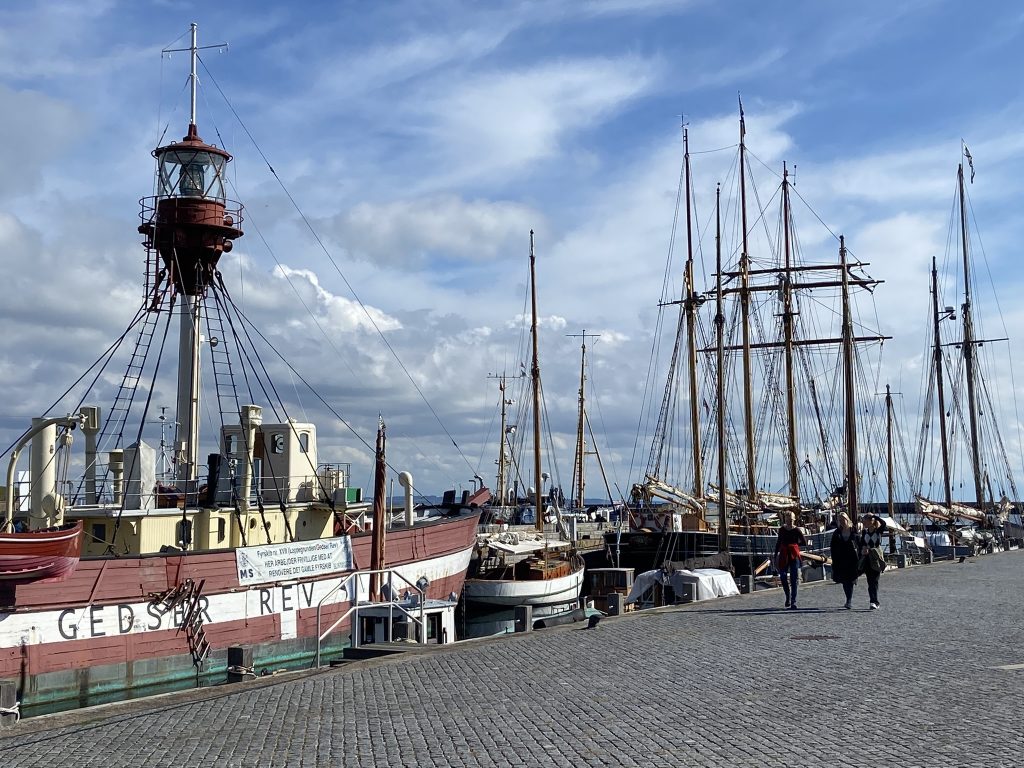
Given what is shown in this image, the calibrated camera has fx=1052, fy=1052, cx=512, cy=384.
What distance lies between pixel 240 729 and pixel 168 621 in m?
13.0

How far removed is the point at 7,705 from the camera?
12602 mm

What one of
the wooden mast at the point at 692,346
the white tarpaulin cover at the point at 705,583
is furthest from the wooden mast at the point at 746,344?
the white tarpaulin cover at the point at 705,583

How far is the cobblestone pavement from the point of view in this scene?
9.91 m

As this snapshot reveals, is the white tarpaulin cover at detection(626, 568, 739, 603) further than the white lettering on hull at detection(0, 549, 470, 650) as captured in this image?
Yes

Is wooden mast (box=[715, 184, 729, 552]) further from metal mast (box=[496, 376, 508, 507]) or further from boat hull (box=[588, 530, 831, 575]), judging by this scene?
metal mast (box=[496, 376, 508, 507])

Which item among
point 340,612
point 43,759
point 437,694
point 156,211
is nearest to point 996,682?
point 437,694

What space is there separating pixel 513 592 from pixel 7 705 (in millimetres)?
26595

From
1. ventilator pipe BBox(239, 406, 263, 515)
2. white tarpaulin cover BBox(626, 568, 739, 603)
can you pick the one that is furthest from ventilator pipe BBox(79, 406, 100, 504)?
white tarpaulin cover BBox(626, 568, 739, 603)

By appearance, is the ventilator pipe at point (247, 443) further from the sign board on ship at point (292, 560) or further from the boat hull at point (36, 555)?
the boat hull at point (36, 555)

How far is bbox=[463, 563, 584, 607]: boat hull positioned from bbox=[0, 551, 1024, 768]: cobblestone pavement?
19.4 metres

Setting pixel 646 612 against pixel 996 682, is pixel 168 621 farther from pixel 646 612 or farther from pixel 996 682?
pixel 996 682

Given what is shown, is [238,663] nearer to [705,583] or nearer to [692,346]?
[705,583]

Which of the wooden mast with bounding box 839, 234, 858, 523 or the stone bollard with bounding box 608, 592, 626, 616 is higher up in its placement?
the wooden mast with bounding box 839, 234, 858, 523

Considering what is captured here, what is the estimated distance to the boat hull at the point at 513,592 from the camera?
1484 inches
